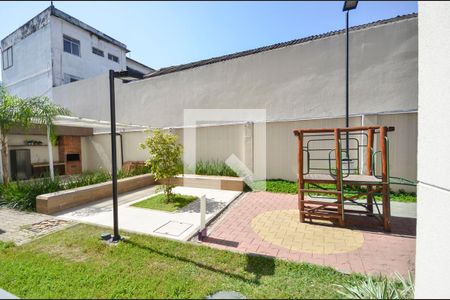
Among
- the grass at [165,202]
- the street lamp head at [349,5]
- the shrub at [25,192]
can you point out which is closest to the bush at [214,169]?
the grass at [165,202]

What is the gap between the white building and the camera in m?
15.3

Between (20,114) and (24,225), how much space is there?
4008 millimetres

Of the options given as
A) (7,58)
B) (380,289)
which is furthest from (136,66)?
(380,289)

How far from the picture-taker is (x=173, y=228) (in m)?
4.73

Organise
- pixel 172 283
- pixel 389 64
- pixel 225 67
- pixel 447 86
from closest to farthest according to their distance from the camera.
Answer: pixel 447 86, pixel 172 283, pixel 389 64, pixel 225 67

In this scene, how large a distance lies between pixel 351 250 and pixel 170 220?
12.2 feet

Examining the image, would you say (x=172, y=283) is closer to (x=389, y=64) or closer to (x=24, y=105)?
(x=24, y=105)

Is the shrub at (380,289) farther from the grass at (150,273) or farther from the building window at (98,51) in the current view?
the building window at (98,51)

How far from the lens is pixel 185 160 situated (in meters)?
10.9

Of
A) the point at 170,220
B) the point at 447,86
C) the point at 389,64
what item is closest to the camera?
the point at 447,86

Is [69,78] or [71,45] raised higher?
[71,45]

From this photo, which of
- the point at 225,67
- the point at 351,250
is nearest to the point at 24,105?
the point at 225,67

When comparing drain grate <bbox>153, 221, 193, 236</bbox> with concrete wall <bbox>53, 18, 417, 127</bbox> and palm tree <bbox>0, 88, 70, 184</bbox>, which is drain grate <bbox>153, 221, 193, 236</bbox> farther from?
concrete wall <bbox>53, 18, 417, 127</bbox>

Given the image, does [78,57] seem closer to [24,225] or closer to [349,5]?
[24,225]
